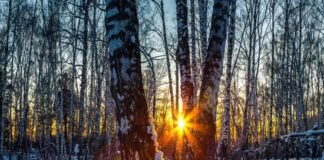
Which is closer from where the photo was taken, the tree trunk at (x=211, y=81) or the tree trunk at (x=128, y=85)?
the tree trunk at (x=128, y=85)

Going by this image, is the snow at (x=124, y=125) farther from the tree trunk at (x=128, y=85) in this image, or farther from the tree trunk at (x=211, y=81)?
the tree trunk at (x=211, y=81)

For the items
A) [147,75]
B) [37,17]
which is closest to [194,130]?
[37,17]

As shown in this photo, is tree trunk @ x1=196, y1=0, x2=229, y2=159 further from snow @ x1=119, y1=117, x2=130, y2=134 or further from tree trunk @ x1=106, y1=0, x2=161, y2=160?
snow @ x1=119, y1=117, x2=130, y2=134

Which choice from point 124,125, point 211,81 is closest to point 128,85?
→ point 124,125

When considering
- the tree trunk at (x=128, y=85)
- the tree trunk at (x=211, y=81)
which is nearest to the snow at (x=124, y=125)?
the tree trunk at (x=128, y=85)

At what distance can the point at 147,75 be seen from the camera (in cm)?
3538

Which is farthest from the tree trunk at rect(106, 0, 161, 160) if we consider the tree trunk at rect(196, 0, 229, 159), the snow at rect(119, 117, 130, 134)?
the tree trunk at rect(196, 0, 229, 159)

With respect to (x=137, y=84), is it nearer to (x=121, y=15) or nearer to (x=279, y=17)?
(x=121, y=15)

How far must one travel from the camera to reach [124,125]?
3.29 meters

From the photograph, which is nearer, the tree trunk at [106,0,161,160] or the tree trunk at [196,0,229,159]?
the tree trunk at [106,0,161,160]

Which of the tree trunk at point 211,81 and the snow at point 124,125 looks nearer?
the snow at point 124,125

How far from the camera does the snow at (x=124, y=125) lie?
10.7 feet

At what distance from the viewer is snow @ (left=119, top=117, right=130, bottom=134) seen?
327cm

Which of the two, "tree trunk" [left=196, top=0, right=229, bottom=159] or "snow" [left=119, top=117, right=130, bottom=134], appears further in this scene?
"tree trunk" [left=196, top=0, right=229, bottom=159]
